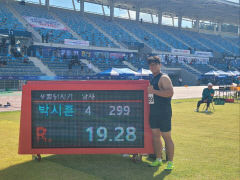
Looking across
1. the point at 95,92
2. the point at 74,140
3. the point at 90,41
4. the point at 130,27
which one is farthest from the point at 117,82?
the point at 130,27

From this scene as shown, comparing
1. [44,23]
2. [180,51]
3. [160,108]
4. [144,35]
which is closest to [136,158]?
[160,108]

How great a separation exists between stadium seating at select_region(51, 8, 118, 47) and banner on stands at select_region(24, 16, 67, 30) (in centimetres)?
219

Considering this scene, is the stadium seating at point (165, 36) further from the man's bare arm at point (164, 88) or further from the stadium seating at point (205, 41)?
the man's bare arm at point (164, 88)

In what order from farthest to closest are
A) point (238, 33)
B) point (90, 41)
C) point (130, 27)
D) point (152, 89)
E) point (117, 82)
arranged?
point (238, 33) → point (130, 27) → point (90, 41) → point (117, 82) → point (152, 89)

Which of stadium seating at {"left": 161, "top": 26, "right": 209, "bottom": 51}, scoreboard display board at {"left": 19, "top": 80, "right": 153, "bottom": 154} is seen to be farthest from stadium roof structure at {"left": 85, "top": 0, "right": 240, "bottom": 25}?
scoreboard display board at {"left": 19, "top": 80, "right": 153, "bottom": 154}

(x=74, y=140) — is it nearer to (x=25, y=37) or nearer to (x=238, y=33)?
(x=25, y=37)

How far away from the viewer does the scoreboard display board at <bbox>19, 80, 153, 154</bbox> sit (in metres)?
5.25

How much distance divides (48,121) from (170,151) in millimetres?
2251

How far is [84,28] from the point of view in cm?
4375

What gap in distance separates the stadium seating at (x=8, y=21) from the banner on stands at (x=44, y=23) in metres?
2.22

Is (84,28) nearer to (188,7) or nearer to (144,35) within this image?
(144,35)

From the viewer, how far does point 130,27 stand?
53.0m

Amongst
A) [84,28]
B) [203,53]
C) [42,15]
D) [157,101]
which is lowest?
[157,101]

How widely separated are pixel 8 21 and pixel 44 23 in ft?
18.4
